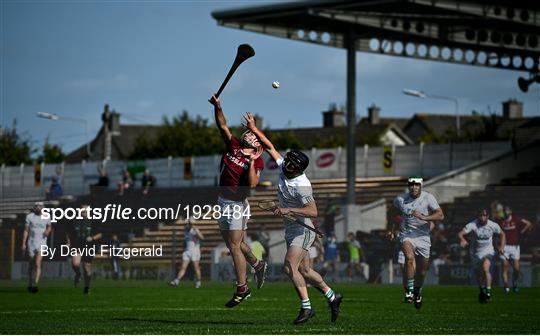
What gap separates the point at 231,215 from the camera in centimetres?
1977

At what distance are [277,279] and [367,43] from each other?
16.7 metres

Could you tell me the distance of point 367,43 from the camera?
5400cm

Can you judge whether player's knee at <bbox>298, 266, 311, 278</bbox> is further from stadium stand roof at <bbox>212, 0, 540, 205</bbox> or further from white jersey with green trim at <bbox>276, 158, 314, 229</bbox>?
stadium stand roof at <bbox>212, 0, 540, 205</bbox>

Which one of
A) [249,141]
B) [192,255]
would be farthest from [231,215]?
[192,255]

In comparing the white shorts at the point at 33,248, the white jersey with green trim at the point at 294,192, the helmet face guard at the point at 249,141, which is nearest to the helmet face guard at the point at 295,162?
the white jersey with green trim at the point at 294,192

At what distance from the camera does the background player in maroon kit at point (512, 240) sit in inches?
1273

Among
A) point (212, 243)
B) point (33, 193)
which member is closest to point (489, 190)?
point (212, 243)

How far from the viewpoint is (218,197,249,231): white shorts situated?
19.7 m

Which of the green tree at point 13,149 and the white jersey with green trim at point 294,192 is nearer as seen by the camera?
the white jersey with green trim at point 294,192

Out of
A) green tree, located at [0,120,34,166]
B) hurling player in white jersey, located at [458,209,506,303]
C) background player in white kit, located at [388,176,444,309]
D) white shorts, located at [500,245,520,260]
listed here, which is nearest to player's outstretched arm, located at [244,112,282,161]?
background player in white kit, located at [388,176,444,309]

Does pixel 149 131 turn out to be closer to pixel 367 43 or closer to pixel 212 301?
pixel 367 43

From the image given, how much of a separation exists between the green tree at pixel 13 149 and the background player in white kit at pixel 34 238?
213ft

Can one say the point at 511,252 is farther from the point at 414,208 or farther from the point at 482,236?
the point at 414,208

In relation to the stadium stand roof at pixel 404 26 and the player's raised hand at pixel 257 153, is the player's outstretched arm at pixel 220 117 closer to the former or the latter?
the player's raised hand at pixel 257 153
